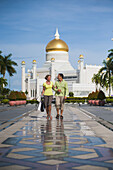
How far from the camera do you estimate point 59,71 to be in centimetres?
12150

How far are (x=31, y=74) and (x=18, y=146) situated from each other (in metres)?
122

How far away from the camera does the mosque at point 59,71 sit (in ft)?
359

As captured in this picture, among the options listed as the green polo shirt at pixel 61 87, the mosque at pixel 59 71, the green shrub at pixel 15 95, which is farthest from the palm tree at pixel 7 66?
the green polo shirt at pixel 61 87

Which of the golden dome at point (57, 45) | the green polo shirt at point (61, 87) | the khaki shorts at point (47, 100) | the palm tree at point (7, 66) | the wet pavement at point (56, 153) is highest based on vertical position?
the golden dome at point (57, 45)

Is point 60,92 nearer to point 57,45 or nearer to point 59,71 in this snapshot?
point 59,71

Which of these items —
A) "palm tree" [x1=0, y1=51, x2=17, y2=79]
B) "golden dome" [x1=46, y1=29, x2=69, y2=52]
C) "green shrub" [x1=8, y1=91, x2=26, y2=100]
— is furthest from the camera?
"golden dome" [x1=46, y1=29, x2=69, y2=52]

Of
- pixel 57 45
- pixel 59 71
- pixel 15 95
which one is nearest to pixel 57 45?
pixel 57 45

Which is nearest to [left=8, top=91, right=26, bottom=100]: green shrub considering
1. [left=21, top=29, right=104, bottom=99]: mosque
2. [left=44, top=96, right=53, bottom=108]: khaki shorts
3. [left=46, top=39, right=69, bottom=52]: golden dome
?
[left=44, top=96, right=53, bottom=108]: khaki shorts

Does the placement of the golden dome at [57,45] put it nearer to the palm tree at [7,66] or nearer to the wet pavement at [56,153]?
the palm tree at [7,66]

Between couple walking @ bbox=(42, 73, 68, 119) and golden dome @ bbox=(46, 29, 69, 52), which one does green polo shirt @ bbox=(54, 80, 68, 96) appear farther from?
golden dome @ bbox=(46, 29, 69, 52)

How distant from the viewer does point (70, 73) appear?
117125mm

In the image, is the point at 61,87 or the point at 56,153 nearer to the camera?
the point at 56,153

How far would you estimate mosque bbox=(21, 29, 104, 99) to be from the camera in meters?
109

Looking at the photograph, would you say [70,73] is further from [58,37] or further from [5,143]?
[5,143]
